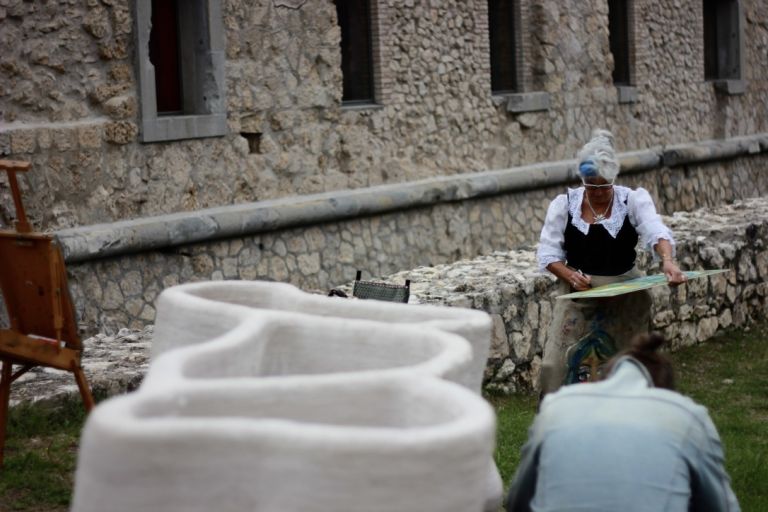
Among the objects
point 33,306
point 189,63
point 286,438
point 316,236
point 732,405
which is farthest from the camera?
point 316,236

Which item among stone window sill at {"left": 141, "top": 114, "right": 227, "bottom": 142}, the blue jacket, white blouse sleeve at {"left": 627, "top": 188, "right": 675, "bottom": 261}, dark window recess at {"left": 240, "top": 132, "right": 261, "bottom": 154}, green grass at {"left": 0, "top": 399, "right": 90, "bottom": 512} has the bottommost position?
green grass at {"left": 0, "top": 399, "right": 90, "bottom": 512}

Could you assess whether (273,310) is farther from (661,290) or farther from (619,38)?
(619,38)

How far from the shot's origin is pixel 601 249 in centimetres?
611

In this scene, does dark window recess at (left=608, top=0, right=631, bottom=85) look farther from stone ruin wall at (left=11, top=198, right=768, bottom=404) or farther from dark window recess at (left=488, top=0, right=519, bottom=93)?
stone ruin wall at (left=11, top=198, right=768, bottom=404)

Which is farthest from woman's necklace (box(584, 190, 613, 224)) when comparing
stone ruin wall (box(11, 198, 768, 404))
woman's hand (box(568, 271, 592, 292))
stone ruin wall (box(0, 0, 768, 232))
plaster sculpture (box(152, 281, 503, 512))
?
stone ruin wall (box(0, 0, 768, 232))

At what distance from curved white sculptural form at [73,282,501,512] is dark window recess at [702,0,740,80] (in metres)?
15.6

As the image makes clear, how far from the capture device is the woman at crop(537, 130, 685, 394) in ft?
Result: 20.0

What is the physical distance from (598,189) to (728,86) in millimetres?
12345

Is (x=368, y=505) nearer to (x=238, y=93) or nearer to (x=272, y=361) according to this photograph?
(x=272, y=361)

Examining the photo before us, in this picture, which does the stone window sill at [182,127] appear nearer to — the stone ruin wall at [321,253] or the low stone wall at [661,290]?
the stone ruin wall at [321,253]

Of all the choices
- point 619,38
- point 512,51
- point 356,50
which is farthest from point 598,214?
point 619,38

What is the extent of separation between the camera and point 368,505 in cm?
243

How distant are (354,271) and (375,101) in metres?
1.68

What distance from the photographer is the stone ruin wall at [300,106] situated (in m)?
8.71
